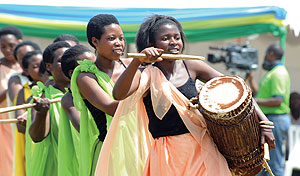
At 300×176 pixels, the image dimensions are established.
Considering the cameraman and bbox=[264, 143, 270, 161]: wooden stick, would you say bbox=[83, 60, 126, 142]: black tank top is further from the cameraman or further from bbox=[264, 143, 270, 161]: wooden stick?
the cameraman

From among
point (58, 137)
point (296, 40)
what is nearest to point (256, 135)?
point (58, 137)

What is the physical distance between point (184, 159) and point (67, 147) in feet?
5.28

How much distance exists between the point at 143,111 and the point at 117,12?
18.3 feet

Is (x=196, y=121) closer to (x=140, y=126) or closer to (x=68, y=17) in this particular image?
(x=140, y=126)

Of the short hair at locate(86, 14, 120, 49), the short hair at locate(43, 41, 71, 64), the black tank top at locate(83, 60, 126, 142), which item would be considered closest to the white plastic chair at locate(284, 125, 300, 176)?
the short hair at locate(43, 41, 71, 64)

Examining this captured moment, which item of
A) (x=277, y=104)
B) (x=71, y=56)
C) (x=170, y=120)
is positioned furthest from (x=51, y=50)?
(x=277, y=104)

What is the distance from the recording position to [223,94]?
12.1 feet

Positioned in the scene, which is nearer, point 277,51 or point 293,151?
point 277,51

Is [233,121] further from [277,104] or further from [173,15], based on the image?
[173,15]

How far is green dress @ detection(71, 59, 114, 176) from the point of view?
179 inches

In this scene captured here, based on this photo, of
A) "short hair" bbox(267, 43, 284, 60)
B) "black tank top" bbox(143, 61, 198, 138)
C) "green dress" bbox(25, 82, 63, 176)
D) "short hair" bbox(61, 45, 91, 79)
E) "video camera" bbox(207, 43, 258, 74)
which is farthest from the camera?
"video camera" bbox(207, 43, 258, 74)

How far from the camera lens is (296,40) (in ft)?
35.9

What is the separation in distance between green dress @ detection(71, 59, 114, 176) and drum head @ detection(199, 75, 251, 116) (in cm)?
100

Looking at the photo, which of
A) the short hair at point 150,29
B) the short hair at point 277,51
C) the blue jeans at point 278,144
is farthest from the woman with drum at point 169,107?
the short hair at point 277,51
